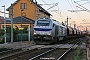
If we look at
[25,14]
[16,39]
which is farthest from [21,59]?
[25,14]

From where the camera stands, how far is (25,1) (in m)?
74.9

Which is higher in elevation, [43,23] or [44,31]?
[43,23]

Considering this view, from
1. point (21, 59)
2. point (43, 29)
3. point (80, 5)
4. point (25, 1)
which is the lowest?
point (21, 59)

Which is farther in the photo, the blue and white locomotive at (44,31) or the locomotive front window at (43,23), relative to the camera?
the locomotive front window at (43,23)

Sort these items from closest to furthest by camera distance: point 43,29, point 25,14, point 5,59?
point 5,59 < point 43,29 < point 25,14

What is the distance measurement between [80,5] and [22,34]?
14409 mm

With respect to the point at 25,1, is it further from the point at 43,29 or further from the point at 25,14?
the point at 43,29

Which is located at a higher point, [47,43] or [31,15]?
[31,15]

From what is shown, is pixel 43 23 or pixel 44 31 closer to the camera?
pixel 44 31

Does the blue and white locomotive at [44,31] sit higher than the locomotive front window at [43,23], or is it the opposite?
the locomotive front window at [43,23]

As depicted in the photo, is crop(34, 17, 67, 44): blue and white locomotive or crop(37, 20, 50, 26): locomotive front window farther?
crop(37, 20, 50, 26): locomotive front window

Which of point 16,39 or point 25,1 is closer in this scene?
point 16,39

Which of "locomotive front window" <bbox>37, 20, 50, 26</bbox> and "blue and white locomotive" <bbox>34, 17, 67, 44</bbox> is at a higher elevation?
"locomotive front window" <bbox>37, 20, 50, 26</bbox>

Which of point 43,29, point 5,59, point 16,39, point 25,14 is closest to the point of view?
point 5,59
